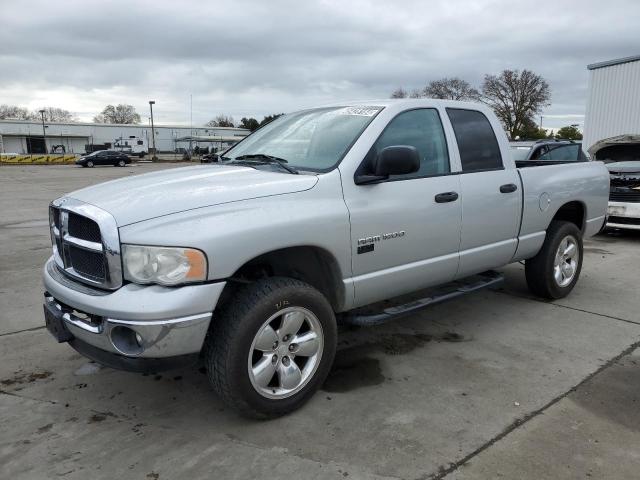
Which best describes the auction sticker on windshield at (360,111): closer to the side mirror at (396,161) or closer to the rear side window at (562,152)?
the side mirror at (396,161)

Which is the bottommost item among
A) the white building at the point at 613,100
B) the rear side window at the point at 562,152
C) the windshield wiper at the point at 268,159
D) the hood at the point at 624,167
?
the hood at the point at 624,167

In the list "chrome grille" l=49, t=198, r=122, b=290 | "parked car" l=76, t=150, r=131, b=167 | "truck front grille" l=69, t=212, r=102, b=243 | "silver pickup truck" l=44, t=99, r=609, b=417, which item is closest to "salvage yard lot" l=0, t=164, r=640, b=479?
"silver pickup truck" l=44, t=99, r=609, b=417

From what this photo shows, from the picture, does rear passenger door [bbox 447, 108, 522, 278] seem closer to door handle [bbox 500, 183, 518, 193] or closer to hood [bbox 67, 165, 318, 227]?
door handle [bbox 500, 183, 518, 193]

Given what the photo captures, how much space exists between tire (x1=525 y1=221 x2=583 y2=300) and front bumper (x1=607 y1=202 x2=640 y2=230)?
375cm

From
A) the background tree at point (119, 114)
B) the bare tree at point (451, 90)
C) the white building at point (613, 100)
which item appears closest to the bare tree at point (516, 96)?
the bare tree at point (451, 90)

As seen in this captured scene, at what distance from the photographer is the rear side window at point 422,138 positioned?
3.86 meters

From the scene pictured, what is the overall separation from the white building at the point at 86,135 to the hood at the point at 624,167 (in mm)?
69796

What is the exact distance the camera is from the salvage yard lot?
2.78 meters

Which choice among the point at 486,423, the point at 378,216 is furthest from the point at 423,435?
the point at 378,216

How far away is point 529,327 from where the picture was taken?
15.7 feet

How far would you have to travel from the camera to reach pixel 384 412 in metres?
3.31

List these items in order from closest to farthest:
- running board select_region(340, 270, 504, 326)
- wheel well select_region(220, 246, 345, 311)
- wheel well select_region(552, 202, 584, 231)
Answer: wheel well select_region(220, 246, 345, 311) < running board select_region(340, 270, 504, 326) < wheel well select_region(552, 202, 584, 231)

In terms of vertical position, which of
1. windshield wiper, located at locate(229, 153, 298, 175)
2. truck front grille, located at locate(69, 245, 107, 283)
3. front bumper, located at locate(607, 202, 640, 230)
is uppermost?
windshield wiper, located at locate(229, 153, 298, 175)

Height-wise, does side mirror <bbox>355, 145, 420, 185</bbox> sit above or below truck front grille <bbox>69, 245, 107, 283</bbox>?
above
